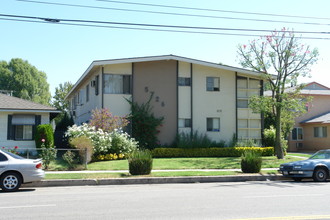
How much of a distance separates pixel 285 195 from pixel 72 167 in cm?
1067

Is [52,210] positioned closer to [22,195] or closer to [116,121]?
[22,195]

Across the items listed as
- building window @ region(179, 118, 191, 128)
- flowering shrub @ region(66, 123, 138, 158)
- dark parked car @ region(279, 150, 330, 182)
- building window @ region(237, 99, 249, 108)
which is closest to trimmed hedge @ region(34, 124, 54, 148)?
flowering shrub @ region(66, 123, 138, 158)

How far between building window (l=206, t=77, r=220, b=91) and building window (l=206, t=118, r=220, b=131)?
2329 mm

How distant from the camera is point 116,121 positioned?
23.3 meters

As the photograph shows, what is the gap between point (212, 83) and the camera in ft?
90.6

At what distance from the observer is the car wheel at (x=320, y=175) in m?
15.3

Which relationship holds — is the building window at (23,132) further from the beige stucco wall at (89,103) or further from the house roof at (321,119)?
the house roof at (321,119)

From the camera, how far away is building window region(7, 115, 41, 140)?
73.2 feet

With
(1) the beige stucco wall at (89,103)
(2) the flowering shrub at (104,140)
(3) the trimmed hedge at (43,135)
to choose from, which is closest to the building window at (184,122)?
(2) the flowering shrub at (104,140)

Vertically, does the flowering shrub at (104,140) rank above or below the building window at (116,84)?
below

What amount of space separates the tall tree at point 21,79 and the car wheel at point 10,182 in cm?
5000

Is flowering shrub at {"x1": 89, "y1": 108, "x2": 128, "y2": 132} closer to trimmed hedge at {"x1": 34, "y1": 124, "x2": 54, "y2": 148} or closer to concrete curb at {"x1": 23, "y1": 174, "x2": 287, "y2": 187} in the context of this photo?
trimmed hedge at {"x1": 34, "y1": 124, "x2": 54, "y2": 148}

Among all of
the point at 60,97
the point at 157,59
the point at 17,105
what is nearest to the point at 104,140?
the point at 17,105

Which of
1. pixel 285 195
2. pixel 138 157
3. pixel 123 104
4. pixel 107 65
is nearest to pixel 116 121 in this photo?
pixel 123 104
